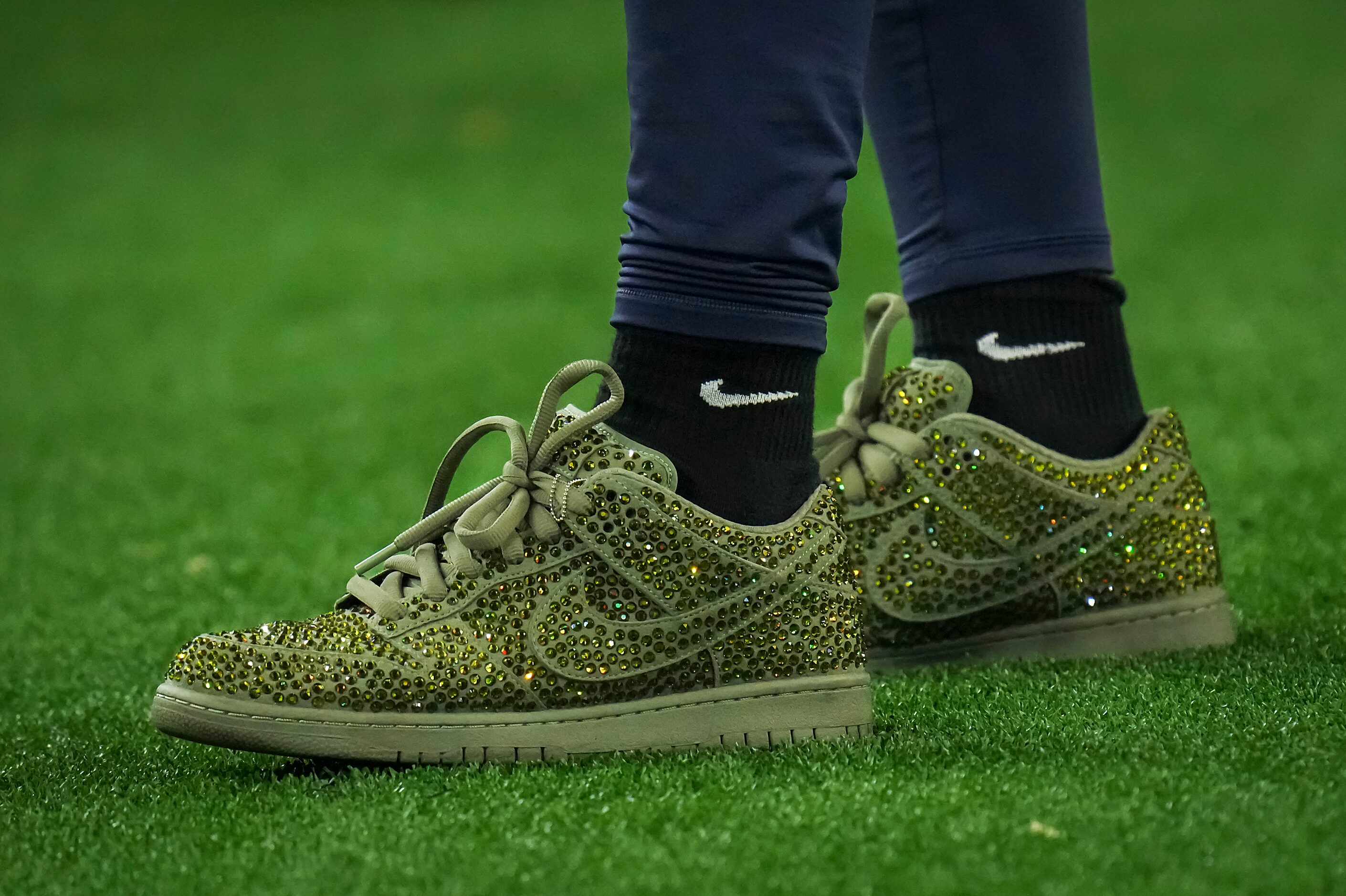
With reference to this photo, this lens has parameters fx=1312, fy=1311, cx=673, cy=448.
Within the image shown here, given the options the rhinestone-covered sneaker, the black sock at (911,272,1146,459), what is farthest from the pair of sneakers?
the black sock at (911,272,1146,459)

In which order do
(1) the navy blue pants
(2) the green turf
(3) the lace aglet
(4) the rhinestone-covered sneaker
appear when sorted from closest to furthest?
(2) the green turf, (1) the navy blue pants, (3) the lace aglet, (4) the rhinestone-covered sneaker

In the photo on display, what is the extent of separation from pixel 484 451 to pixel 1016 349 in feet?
4.31

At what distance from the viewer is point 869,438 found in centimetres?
102

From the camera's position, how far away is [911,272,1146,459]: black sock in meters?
1.02

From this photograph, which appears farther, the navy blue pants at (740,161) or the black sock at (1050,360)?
the black sock at (1050,360)

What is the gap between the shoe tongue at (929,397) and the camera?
3.33ft

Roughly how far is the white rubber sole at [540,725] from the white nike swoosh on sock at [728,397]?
177 mm

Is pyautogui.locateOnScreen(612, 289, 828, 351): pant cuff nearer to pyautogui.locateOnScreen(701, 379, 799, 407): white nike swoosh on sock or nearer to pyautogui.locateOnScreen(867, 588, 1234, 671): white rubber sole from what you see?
pyautogui.locateOnScreen(701, 379, 799, 407): white nike swoosh on sock

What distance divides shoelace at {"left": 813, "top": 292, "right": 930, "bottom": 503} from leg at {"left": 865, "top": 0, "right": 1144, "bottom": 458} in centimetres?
5

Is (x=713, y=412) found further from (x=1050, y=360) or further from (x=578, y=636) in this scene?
(x=1050, y=360)

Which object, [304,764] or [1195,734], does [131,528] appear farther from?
[1195,734]

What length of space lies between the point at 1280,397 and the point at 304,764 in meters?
1.81

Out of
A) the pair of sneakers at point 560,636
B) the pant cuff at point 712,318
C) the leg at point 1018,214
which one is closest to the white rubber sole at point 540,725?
the pair of sneakers at point 560,636

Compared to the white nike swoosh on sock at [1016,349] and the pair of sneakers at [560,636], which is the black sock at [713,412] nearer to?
the pair of sneakers at [560,636]
